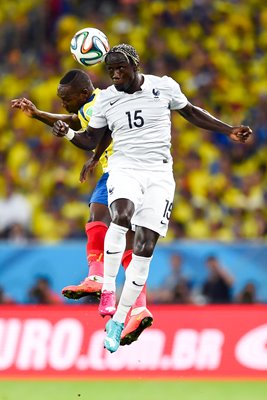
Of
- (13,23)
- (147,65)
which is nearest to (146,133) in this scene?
(147,65)

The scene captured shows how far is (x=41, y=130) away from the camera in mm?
20141

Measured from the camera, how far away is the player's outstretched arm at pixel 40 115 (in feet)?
33.3

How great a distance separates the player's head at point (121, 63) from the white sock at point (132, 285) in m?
1.56

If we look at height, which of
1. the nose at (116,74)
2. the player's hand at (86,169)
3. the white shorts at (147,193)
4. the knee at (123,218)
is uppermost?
the nose at (116,74)

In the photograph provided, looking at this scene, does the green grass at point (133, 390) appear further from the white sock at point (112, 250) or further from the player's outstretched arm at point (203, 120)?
the player's outstretched arm at point (203, 120)

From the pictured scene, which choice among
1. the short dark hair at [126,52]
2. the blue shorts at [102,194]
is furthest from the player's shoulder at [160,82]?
the blue shorts at [102,194]

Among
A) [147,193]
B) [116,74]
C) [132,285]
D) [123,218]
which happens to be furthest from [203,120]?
[132,285]

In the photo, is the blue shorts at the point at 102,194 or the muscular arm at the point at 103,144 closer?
the muscular arm at the point at 103,144

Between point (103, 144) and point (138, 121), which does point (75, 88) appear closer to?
point (103, 144)

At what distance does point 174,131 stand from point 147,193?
30.6 feet

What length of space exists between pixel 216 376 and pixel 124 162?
3.97m

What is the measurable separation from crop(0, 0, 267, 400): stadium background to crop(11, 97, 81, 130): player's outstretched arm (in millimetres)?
5674

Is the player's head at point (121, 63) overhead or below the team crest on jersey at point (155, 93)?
overhead

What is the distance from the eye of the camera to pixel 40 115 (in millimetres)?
10367
